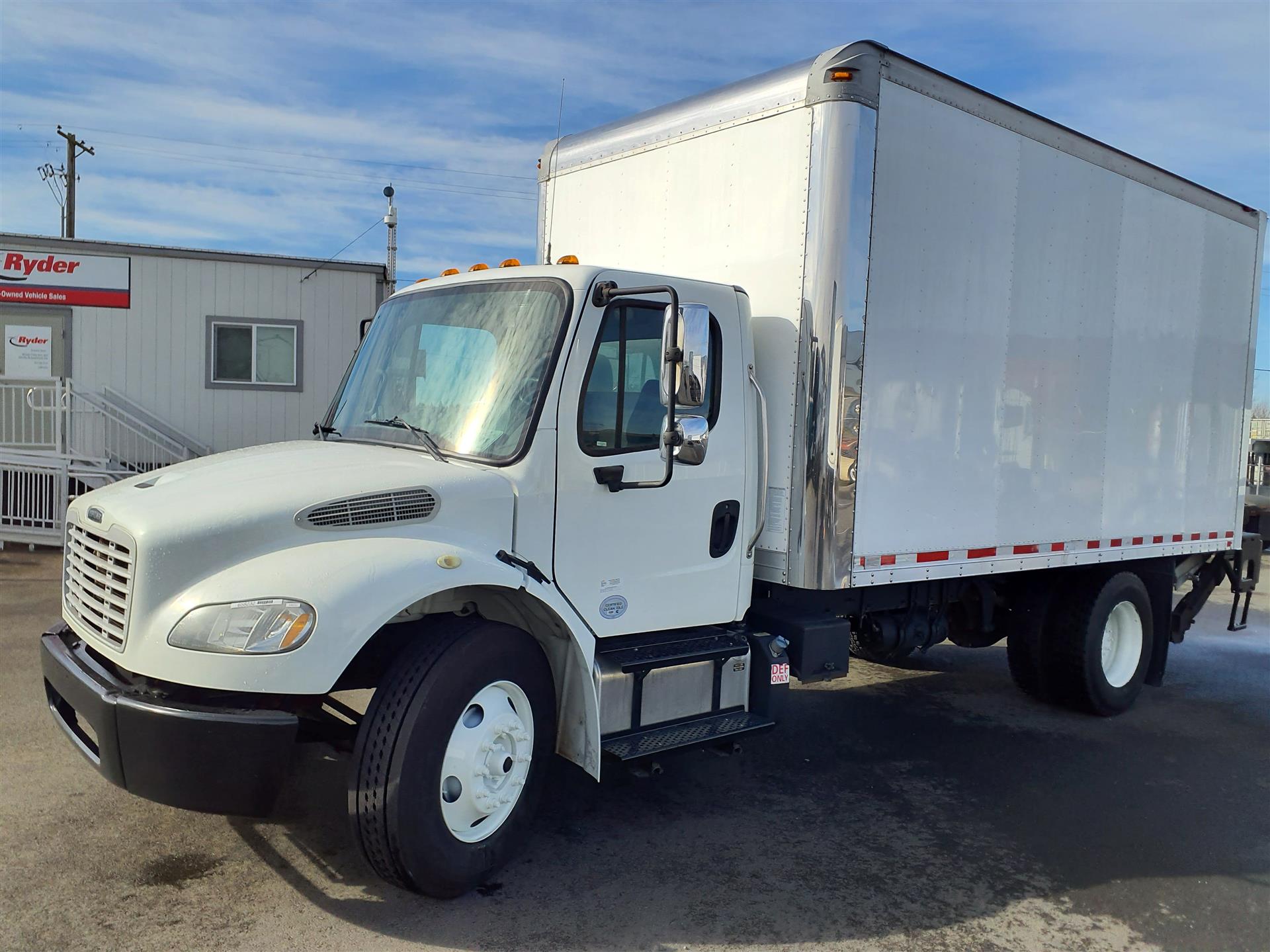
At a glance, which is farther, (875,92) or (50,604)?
(50,604)

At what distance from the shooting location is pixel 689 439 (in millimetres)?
4293

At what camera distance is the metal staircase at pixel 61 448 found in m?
12.7

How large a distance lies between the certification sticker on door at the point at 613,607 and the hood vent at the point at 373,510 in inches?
36.4

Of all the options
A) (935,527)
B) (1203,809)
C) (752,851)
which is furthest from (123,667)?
(1203,809)

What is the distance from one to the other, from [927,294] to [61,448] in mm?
12374

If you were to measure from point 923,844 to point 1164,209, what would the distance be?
15.2 feet

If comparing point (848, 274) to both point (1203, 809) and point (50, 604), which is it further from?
point (50, 604)

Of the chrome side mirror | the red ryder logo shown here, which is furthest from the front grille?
the red ryder logo

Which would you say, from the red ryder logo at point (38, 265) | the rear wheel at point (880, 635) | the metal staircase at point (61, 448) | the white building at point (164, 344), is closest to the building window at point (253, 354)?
the white building at point (164, 344)

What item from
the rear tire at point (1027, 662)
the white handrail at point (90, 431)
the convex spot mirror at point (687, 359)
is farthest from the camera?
the white handrail at point (90, 431)

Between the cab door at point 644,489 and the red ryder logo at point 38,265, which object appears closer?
the cab door at point 644,489

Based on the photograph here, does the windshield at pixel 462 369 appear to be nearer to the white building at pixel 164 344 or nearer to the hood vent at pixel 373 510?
the hood vent at pixel 373 510

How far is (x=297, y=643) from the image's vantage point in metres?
3.52

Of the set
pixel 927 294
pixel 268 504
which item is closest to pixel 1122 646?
pixel 927 294
